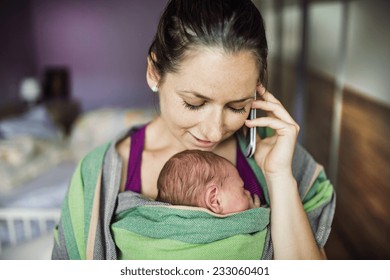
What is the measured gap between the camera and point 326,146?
7.08 ft

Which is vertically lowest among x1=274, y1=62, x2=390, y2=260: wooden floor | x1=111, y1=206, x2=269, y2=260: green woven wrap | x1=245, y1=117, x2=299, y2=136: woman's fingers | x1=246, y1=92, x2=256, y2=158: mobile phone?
x1=274, y1=62, x2=390, y2=260: wooden floor

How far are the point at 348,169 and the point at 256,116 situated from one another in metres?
1.74

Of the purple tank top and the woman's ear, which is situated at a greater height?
the woman's ear

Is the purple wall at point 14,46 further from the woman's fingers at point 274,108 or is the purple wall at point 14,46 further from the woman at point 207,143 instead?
the woman's fingers at point 274,108

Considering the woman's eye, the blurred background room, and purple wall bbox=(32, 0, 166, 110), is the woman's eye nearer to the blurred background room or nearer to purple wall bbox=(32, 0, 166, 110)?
the blurred background room

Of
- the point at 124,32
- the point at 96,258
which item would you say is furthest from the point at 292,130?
the point at 124,32

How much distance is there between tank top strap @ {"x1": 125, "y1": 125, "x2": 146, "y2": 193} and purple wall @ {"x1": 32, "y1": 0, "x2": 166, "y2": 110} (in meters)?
1.89

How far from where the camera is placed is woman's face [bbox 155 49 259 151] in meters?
0.53

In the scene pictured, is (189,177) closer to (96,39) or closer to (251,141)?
(251,141)

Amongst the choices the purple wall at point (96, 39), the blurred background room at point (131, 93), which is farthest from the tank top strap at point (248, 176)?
the purple wall at point (96, 39)

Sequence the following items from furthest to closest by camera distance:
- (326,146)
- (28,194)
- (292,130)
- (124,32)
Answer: (124,32), (326,146), (28,194), (292,130)

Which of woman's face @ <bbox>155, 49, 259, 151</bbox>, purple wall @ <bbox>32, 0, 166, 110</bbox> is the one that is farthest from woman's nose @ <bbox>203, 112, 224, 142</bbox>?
purple wall @ <bbox>32, 0, 166, 110</bbox>

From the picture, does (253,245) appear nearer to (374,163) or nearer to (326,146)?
(326,146)
